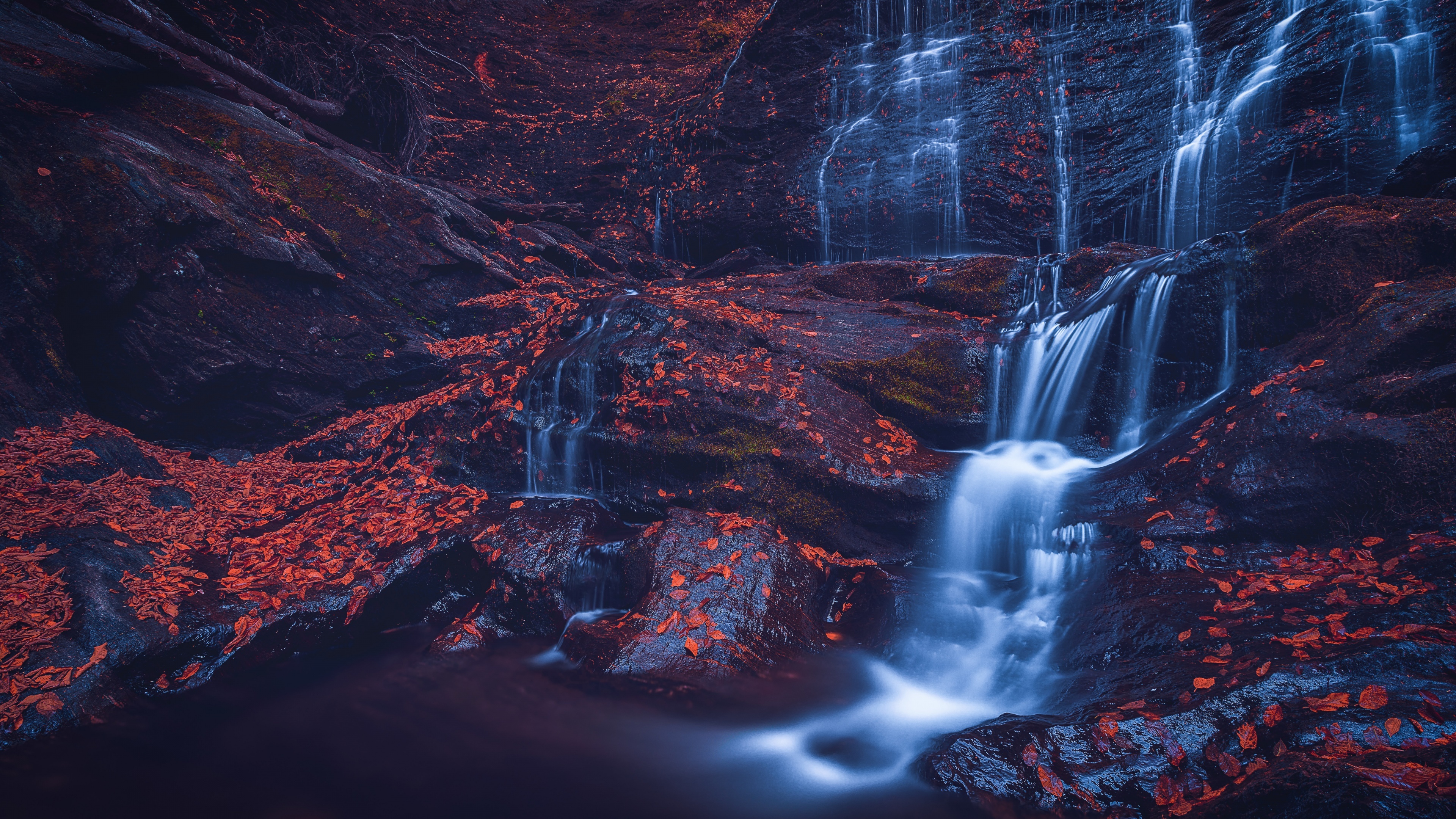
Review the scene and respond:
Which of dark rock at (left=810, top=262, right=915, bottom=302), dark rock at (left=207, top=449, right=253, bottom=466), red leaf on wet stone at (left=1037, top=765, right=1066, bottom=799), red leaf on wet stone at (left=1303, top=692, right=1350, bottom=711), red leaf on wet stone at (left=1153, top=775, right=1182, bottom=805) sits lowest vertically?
red leaf on wet stone at (left=1037, top=765, right=1066, bottom=799)

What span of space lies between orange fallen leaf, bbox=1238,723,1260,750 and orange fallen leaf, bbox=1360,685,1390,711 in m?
0.44

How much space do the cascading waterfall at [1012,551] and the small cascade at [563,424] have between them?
12.5 feet

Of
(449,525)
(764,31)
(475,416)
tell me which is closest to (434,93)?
(764,31)

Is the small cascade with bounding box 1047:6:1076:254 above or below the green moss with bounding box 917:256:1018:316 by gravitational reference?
above

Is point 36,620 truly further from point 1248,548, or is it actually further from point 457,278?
point 1248,548

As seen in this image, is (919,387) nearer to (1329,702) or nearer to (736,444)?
(736,444)

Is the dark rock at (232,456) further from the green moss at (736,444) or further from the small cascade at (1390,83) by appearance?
the small cascade at (1390,83)

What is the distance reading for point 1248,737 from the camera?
2.76m

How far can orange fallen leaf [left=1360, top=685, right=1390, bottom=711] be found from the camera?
2.56 m

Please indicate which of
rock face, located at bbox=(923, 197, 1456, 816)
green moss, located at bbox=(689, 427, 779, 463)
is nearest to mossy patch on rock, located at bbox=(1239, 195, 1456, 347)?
rock face, located at bbox=(923, 197, 1456, 816)

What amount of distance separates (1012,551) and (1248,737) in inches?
111

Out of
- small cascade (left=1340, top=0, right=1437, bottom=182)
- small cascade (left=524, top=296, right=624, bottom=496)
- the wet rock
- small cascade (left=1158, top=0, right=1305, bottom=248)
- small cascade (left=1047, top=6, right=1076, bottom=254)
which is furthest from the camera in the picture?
small cascade (left=1047, top=6, right=1076, bottom=254)

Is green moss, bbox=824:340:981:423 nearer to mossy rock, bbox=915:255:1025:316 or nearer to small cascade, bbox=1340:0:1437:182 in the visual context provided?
mossy rock, bbox=915:255:1025:316

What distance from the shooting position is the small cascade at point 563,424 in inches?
264
